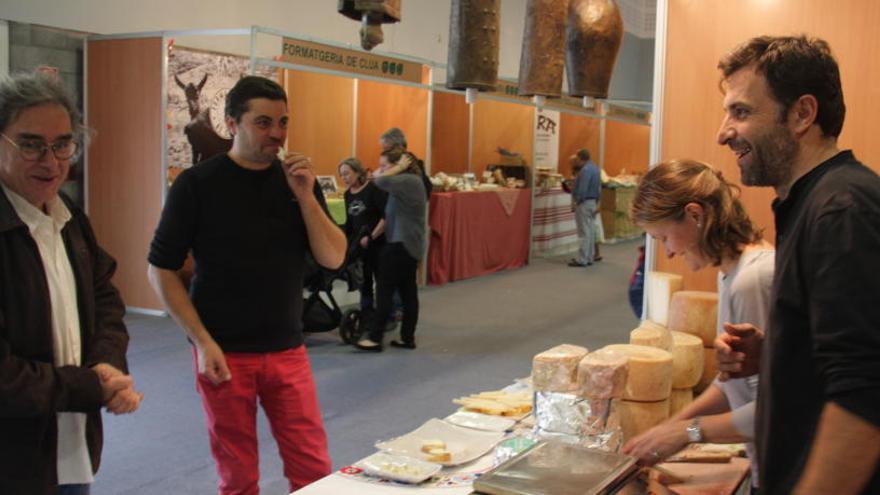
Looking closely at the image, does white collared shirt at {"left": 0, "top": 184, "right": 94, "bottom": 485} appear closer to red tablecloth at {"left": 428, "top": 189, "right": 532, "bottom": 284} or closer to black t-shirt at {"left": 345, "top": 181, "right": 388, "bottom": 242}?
black t-shirt at {"left": 345, "top": 181, "right": 388, "bottom": 242}

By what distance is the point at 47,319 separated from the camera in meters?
1.71

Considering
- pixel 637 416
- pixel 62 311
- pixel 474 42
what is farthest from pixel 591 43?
pixel 62 311

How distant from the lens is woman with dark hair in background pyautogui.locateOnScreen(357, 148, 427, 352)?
592 centimetres

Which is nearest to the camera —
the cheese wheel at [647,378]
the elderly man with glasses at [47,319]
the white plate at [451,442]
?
the elderly man with glasses at [47,319]

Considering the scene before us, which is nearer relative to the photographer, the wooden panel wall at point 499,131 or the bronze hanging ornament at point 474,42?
the bronze hanging ornament at point 474,42

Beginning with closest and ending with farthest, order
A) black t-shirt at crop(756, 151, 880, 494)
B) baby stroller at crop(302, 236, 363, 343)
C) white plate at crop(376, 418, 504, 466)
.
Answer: black t-shirt at crop(756, 151, 880, 494) → white plate at crop(376, 418, 504, 466) → baby stroller at crop(302, 236, 363, 343)

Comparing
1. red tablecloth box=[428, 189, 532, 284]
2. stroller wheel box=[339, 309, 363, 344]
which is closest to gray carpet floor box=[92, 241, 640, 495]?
stroller wheel box=[339, 309, 363, 344]

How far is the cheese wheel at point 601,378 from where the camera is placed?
1.95 m

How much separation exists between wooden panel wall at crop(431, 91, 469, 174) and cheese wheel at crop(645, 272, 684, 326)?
328 inches

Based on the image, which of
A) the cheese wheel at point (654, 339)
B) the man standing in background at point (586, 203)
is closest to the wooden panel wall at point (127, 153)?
the cheese wheel at point (654, 339)

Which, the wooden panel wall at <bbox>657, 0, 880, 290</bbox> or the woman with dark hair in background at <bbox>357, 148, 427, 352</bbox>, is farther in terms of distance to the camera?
the woman with dark hair in background at <bbox>357, 148, 427, 352</bbox>

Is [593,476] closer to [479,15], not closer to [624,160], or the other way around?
[479,15]

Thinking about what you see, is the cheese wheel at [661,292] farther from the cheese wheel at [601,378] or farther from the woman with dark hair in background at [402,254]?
the woman with dark hair in background at [402,254]

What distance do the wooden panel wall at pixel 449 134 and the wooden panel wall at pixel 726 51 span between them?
26.3 ft
